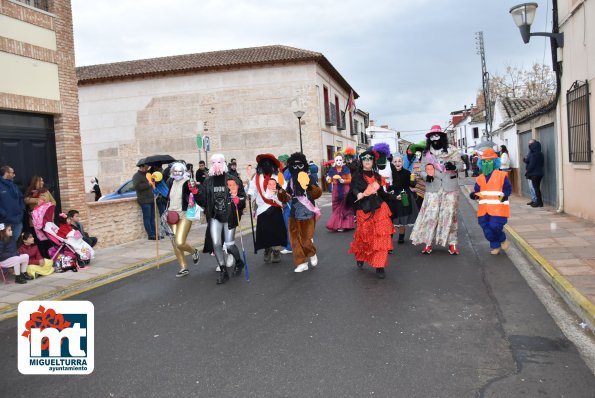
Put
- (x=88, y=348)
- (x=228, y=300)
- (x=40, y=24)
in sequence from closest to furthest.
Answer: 1. (x=88, y=348)
2. (x=228, y=300)
3. (x=40, y=24)

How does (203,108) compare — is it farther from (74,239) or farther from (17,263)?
(17,263)

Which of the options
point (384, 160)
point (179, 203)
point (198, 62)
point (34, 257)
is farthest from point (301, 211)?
point (198, 62)

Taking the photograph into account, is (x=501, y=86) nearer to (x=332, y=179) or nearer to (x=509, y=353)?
(x=332, y=179)

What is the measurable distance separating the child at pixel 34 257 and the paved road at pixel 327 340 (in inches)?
62.0

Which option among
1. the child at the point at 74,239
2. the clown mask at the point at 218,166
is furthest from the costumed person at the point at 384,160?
the child at the point at 74,239

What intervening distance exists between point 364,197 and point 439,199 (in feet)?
6.24

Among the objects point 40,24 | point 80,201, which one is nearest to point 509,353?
point 80,201

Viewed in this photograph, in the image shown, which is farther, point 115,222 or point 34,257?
point 115,222

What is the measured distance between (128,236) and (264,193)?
5.33 m

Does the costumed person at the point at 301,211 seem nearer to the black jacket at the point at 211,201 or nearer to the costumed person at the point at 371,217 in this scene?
the costumed person at the point at 371,217

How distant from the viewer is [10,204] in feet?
26.5

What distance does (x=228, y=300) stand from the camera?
6.16 meters

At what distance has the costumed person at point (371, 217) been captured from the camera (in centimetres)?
710

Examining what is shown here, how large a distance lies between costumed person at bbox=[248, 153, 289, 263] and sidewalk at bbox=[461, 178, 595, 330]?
12.5ft
